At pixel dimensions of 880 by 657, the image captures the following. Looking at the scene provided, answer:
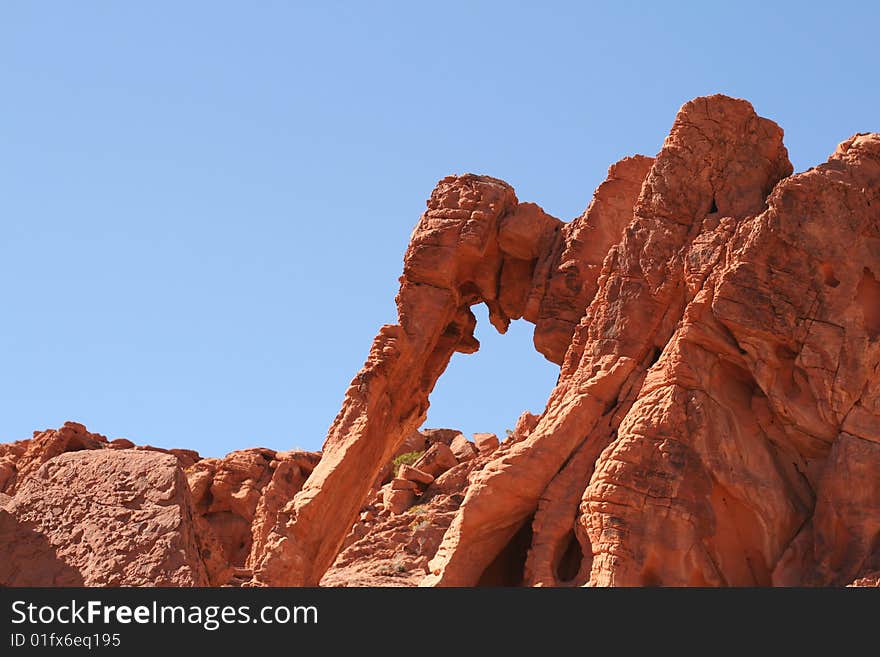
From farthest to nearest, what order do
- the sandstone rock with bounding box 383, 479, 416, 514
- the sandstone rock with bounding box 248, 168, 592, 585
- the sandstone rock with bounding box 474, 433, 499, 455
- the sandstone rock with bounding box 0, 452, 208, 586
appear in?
1. the sandstone rock with bounding box 474, 433, 499, 455
2. the sandstone rock with bounding box 383, 479, 416, 514
3. the sandstone rock with bounding box 248, 168, 592, 585
4. the sandstone rock with bounding box 0, 452, 208, 586

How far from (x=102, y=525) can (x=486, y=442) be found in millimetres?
24670

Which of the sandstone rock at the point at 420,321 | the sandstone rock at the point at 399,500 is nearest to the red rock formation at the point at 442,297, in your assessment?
the sandstone rock at the point at 420,321

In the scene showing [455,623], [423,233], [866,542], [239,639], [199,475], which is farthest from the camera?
[199,475]

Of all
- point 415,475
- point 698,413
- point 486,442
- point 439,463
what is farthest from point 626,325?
point 486,442

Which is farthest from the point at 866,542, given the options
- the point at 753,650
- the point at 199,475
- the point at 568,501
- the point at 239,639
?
the point at 199,475

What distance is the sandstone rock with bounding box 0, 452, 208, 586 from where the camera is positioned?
11.0m

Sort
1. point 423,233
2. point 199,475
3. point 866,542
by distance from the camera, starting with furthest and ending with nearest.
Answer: point 199,475 < point 423,233 < point 866,542

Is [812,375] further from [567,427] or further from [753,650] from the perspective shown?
[753,650]

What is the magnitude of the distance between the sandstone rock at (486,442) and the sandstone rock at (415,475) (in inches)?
88.1

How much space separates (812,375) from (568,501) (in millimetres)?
3904

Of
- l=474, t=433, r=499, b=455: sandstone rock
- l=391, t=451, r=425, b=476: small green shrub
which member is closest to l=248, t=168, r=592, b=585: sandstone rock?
l=474, t=433, r=499, b=455: sandstone rock

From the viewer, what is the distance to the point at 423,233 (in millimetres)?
29281

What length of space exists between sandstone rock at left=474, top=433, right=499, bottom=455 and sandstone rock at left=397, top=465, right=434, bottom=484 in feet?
7.35

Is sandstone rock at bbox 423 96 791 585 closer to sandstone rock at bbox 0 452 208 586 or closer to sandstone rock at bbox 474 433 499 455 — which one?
sandstone rock at bbox 474 433 499 455
